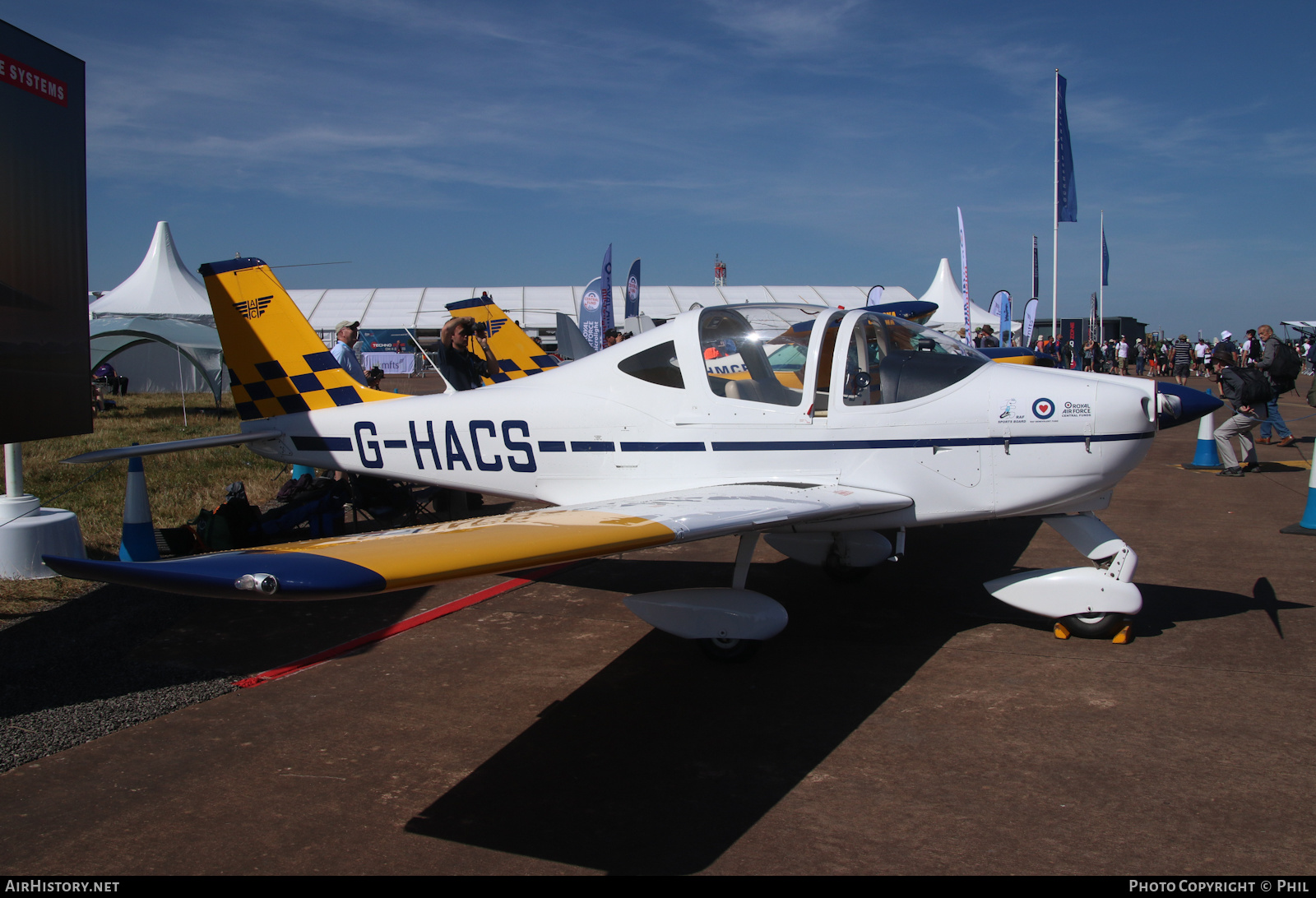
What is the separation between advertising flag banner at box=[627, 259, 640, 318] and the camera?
30156 millimetres

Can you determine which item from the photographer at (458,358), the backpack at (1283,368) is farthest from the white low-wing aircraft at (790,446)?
the backpack at (1283,368)

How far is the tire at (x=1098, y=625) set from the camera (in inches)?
190

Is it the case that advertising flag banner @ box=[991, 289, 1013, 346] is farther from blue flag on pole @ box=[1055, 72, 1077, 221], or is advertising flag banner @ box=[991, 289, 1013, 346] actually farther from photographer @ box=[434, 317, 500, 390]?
photographer @ box=[434, 317, 500, 390]

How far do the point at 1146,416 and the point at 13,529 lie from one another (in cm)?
729

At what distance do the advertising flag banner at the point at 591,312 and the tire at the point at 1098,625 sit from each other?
2459 cm

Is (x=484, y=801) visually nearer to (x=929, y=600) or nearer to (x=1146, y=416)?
(x=929, y=600)

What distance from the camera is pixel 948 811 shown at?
10.0ft

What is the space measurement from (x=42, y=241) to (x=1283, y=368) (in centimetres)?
1415

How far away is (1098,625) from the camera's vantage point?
4859 mm

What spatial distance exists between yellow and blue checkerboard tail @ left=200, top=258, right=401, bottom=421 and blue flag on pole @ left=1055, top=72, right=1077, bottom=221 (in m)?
16.0

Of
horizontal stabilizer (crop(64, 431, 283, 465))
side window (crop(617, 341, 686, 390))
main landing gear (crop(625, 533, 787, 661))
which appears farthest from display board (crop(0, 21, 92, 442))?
main landing gear (crop(625, 533, 787, 661))

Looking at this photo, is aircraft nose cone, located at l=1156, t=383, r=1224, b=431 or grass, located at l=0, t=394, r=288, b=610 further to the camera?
grass, located at l=0, t=394, r=288, b=610

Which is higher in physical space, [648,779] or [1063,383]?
[1063,383]

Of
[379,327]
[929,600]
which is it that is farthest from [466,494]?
[379,327]
